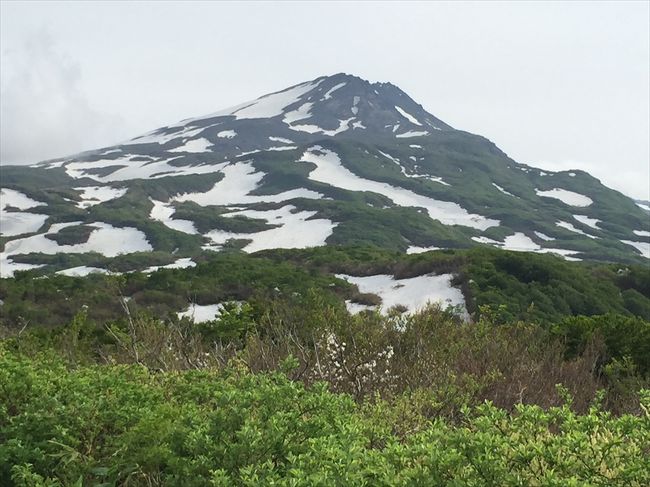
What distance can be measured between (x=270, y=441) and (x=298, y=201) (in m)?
81.8

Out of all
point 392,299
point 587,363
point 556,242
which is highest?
point 587,363

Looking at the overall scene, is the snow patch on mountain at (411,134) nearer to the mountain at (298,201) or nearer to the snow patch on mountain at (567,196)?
the mountain at (298,201)

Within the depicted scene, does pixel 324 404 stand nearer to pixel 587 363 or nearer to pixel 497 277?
pixel 587 363

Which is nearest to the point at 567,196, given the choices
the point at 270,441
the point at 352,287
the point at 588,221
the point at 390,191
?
the point at 588,221

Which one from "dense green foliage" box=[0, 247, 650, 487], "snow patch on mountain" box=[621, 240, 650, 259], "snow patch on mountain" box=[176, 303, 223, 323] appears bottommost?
"snow patch on mountain" box=[621, 240, 650, 259]

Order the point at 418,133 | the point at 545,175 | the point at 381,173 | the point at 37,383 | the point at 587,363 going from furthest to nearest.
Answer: the point at 418,133
the point at 545,175
the point at 381,173
the point at 587,363
the point at 37,383

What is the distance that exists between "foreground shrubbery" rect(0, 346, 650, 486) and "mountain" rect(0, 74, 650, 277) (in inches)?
1701

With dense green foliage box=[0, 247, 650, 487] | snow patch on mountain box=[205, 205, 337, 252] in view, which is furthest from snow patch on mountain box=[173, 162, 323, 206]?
dense green foliage box=[0, 247, 650, 487]

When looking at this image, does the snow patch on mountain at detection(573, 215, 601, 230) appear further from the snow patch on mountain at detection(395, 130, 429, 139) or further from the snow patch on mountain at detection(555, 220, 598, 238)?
the snow patch on mountain at detection(395, 130, 429, 139)

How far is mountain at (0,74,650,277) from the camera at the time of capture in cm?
6750

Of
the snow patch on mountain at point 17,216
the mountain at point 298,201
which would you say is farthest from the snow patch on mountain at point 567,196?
the snow patch on mountain at point 17,216

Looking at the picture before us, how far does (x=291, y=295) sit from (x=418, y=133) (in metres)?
154

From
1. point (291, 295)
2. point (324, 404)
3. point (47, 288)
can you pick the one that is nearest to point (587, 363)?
point (324, 404)

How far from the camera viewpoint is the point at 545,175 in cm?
14188
